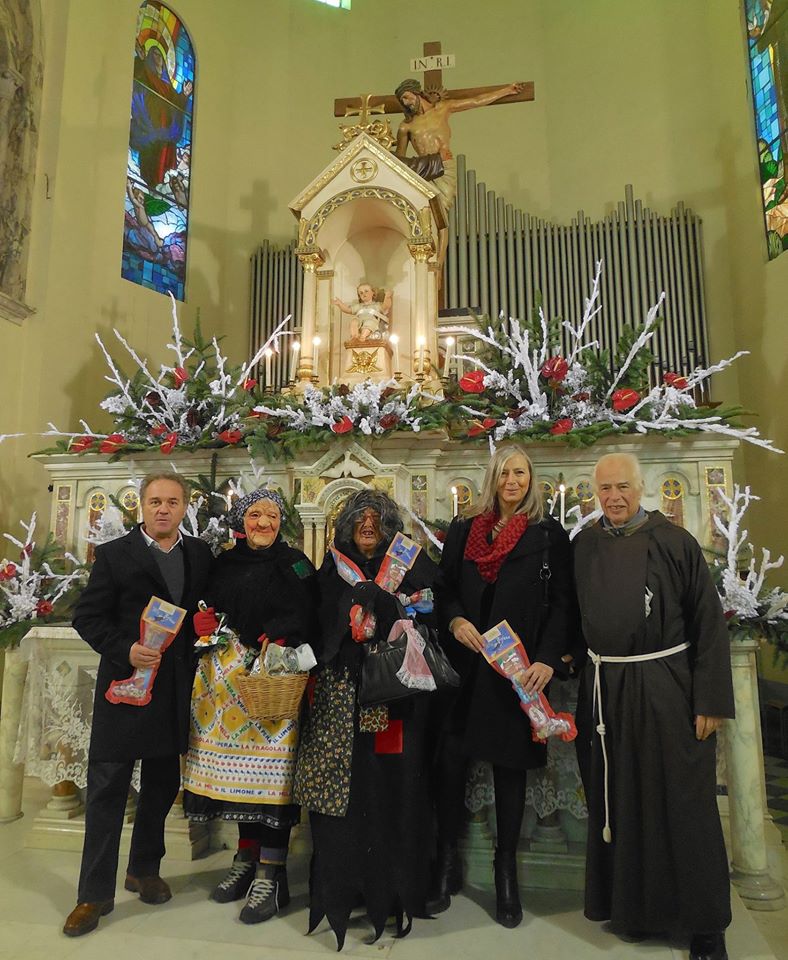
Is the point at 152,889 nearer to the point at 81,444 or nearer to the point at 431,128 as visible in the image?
the point at 81,444

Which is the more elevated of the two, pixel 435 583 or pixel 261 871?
pixel 435 583

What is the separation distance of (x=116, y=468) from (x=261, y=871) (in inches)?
101

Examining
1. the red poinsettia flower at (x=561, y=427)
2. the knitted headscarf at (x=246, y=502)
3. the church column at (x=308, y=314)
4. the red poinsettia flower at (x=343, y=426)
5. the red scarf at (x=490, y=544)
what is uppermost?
the church column at (x=308, y=314)

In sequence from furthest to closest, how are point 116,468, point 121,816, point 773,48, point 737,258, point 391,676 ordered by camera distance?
point 737,258, point 773,48, point 116,468, point 121,816, point 391,676

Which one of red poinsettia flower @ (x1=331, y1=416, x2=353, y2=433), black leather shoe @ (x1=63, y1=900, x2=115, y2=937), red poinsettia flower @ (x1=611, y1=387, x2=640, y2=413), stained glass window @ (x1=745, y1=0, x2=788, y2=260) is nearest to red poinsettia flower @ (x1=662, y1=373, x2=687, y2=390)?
red poinsettia flower @ (x1=611, y1=387, x2=640, y2=413)

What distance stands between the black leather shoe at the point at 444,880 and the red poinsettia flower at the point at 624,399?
2101 mm

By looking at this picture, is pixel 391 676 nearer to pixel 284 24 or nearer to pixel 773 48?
pixel 773 48

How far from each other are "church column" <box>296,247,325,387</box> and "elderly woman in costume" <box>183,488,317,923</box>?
236 centimetres

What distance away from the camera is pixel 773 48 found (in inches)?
269

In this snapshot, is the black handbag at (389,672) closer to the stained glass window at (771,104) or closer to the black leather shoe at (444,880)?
the black leather shoe at (444,880)

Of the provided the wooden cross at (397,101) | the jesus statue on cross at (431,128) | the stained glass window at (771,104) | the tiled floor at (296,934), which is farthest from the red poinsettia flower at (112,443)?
the stained glass window at (771,104)

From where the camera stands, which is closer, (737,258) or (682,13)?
(737,258)

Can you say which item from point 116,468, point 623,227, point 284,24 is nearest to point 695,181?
point 623,227

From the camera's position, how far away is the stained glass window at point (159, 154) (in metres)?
7.33
